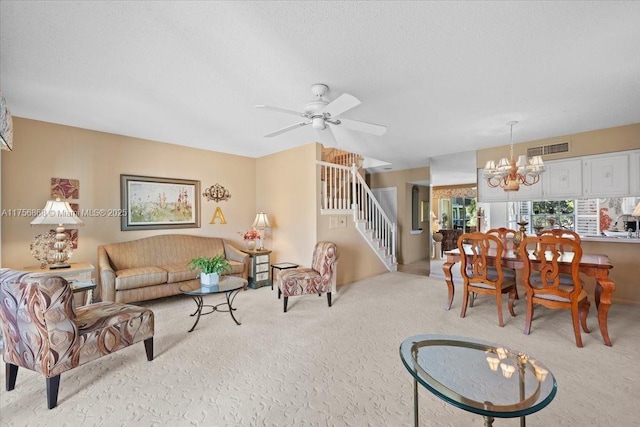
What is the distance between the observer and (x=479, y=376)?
65.9 inches

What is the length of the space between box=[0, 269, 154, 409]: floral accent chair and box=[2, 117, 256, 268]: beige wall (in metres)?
2.35

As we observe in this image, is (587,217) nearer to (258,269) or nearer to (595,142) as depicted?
(595,142)

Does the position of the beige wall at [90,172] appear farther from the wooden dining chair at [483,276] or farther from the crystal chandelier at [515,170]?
the crystal chandelier at [515,170]

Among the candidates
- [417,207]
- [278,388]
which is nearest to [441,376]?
[278,388]

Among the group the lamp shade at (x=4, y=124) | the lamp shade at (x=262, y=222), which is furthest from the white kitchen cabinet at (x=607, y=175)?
the lamp shade at (x=4, y=124)

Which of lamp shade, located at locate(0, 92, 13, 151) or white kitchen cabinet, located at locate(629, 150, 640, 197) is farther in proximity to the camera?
white kitchen cabinet, located at locate(629, 150, 640, 197)

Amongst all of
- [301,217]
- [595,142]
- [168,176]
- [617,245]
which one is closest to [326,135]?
[301,217]

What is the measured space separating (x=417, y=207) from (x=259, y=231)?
4438 millimetres

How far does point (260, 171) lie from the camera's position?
6066mm

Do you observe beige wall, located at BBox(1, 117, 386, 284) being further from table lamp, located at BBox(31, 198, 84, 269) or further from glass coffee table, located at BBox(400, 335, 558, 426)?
glass coffee table, located at BBox(400, 335, 558, 426)

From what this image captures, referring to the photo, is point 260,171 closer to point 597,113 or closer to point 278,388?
point 278,388

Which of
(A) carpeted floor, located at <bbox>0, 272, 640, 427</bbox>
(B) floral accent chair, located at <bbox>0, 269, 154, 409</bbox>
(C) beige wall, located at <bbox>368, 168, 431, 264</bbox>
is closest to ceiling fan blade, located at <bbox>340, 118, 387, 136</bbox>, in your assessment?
(A) carpeted floor, located at <bbox>0, 272, 640, 427</bbox>

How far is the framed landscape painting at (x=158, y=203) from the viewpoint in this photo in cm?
458

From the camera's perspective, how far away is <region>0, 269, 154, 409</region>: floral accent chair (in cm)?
192
